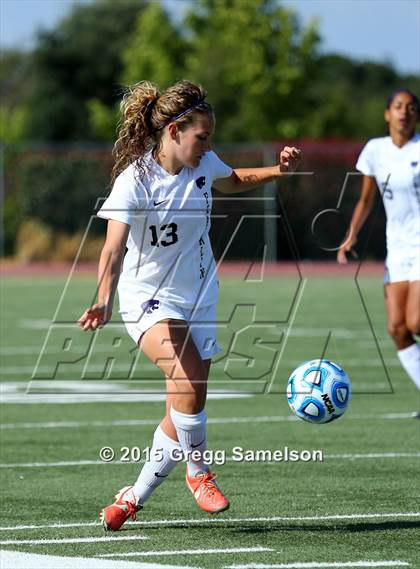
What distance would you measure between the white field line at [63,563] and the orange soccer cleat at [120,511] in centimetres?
64

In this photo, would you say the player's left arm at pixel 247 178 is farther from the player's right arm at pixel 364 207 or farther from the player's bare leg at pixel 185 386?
the player's right arm at pixel 364 207

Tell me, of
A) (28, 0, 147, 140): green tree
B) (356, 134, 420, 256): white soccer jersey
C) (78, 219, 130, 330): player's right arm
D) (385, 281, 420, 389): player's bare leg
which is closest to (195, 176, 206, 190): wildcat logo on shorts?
(78, 219, 130, 330): player's right arm

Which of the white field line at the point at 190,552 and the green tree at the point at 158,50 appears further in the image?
the green tree at the point at 158,50

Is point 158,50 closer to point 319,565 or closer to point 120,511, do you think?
point 120,511

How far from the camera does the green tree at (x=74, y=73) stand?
55.5 m

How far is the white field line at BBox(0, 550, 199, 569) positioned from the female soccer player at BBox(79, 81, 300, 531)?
0.68 meters

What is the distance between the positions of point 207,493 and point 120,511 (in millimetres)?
412

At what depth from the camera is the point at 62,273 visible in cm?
3019

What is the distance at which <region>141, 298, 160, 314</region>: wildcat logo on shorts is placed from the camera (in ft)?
19.6

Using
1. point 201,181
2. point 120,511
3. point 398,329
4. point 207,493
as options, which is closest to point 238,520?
point 207,493

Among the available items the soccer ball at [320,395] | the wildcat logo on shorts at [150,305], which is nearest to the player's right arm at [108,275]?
the wildcat logo on shorts at [150,305]

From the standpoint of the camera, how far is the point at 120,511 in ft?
19.5

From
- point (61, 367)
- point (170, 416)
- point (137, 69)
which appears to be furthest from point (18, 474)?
point (137, 69)

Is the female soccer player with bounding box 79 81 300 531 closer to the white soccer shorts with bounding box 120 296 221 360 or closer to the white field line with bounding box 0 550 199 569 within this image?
the white soccer shorts with bounding box 120 296 221 360
